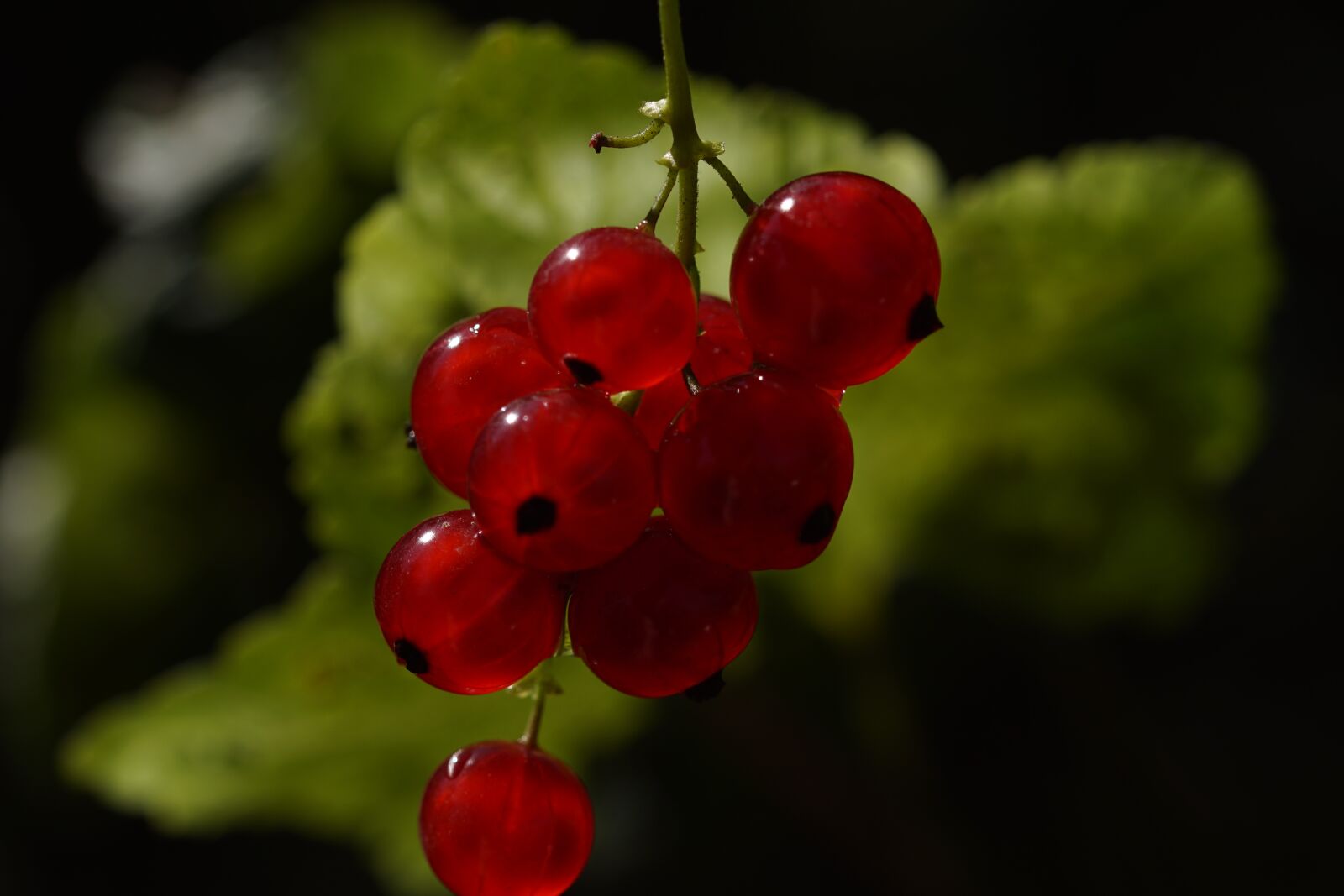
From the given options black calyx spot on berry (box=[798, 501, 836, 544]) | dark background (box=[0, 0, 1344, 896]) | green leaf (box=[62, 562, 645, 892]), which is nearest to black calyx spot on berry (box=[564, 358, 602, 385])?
black calyx spot on berry (box=[798, 501, 836, 544])

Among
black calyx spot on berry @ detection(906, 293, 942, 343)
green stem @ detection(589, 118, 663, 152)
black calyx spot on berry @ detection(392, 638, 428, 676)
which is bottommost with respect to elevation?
black calyx spot on berry @ detection(392, 638, 428, 676)

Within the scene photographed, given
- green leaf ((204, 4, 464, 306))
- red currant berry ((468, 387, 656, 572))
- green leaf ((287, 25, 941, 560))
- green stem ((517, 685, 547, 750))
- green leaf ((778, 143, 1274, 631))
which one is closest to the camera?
red currant berry ((468, 387, 656, 572))

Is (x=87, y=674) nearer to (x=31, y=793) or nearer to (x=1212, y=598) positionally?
(x=31, y=793)

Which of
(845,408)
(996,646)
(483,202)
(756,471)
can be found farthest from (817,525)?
(996,646)

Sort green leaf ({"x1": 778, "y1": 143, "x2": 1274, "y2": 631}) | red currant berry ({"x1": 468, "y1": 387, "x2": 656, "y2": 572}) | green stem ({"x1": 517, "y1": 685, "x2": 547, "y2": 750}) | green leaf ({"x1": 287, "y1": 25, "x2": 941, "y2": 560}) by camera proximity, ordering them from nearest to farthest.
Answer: red currant berry ({"x1": 468, "y1": 387, "x2": 656, "y2": 572}) → green stem ({"x1": 517, "y1": 685, "x2": 547, "y2": 750}) → green leaf ({"x1": 287, "y1": 25, "x2": 941, "y2": 560}) → green leaf ({"x1": 778, "y1": 143, "x2": 1274, "y2": 631})

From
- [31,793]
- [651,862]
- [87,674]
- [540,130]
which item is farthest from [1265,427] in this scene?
[31,793]

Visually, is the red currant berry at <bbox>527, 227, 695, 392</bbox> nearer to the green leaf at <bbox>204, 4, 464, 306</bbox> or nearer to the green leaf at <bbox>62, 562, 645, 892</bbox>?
the green leaf at <bbox>62, 562, 645, 892</bbox>

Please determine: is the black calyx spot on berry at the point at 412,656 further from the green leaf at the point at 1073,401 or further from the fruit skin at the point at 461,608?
the green leaf at the point at 1073,401

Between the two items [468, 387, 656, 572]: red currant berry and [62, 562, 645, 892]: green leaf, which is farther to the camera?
[62, 562, 645, 892]: green leaf
